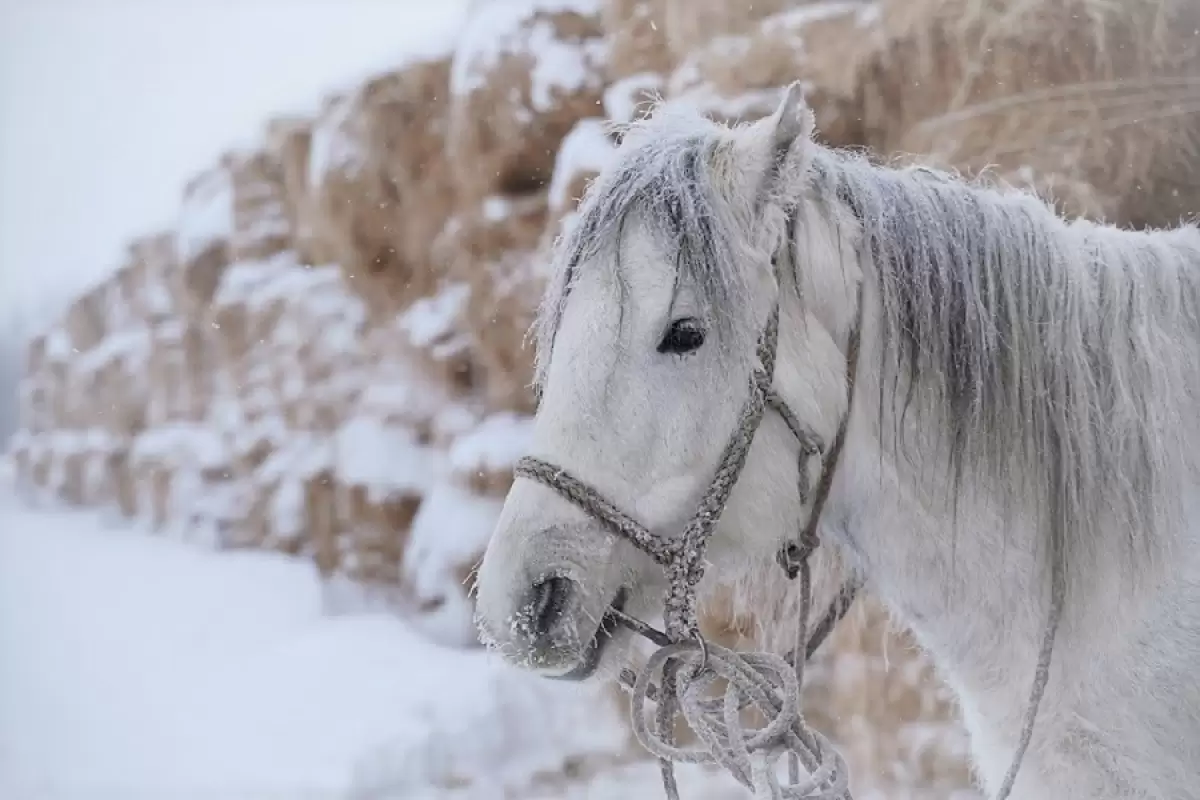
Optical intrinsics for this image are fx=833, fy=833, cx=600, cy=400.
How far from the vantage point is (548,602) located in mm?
848

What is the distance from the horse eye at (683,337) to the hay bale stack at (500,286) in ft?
12.3

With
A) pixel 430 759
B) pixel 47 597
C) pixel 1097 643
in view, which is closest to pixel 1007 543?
pixel 1097 643

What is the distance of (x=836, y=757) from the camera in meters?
0.92

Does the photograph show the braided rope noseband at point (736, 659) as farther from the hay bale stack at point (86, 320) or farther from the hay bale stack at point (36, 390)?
the hay bale stack at point (36, 390)

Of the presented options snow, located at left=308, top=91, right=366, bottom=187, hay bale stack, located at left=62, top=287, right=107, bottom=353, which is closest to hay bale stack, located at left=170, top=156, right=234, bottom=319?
snow, located at left=308, top=91, right=366, bottom=187

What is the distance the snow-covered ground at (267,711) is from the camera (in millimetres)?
3250

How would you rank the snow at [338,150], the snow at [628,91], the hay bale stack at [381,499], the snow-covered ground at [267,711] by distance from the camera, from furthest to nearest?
the snow at [338,150] < the hay bale stack at [381,499] < the snow at [628,91] < the snow-covered ground at [267,711]

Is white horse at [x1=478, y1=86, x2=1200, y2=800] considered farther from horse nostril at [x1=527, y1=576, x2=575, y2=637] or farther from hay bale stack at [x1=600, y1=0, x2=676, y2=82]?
hay bale stack at [x1=600, y1=0, x2=676, y2=82]

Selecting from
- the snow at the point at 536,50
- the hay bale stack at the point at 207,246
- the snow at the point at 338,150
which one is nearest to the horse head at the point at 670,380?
the snow at the point at 536,50

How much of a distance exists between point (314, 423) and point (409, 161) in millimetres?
2011

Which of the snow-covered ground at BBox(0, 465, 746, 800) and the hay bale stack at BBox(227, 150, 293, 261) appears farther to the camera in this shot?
the hay bale stack at BBox(227, 150, 293, 261)

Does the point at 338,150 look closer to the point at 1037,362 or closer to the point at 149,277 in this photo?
the point at 149,277

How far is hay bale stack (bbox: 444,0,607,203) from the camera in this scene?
4.73 metres

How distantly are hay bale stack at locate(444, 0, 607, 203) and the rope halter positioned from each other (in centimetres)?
420
